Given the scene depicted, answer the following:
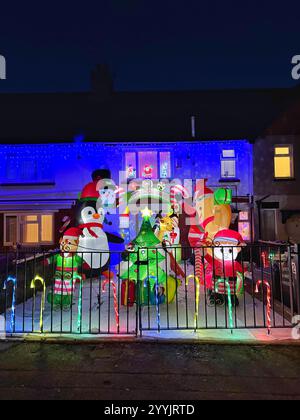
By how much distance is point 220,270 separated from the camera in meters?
6.81

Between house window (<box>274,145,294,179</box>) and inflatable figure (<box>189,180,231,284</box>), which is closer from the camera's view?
inflatable figure (<box>189,180,231,284</box>)

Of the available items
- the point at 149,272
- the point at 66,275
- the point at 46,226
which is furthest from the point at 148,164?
the point at 66,275

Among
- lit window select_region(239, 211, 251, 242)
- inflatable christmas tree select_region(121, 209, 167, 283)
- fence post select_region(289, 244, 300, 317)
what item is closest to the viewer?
fence post select_region(289, 244, 300, 317)

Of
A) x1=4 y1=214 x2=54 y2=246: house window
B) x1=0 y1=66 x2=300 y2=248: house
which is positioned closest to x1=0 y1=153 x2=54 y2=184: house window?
x1=0 y1=66 x2=300 y2=248: house

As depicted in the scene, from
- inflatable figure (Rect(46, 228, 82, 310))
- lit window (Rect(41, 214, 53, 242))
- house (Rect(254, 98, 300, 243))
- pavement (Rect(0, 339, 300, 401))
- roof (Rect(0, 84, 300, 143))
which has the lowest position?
pavement (Rect(0, 339, 300, 401))

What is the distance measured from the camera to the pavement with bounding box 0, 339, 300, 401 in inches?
133

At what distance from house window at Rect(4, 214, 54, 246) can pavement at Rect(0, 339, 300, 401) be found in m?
11.0

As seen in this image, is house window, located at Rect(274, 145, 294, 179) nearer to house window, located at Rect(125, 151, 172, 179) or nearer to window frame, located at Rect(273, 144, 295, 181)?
window frame, located at Rect(273, 144, 295, 181)

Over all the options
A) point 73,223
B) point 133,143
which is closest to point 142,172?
point 133,143

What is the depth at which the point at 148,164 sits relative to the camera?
48.8 feet

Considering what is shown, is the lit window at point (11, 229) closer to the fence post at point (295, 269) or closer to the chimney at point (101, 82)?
the chimney at point (101, 82)

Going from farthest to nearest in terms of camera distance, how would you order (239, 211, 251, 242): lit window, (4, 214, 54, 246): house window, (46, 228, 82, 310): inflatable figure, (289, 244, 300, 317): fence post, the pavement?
1. (4, 214, 54, 246): house window
2. (239, 211, 251, 242): lit window
3. (46, 228, 82, 310): inflatable figure
4. (289, 244, 300, 317): fence post
5. the pavement
